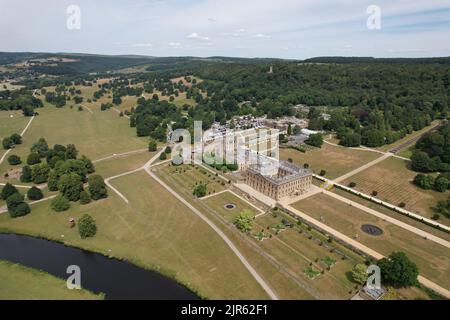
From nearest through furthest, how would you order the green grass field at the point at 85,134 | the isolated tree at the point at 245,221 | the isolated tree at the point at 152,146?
the isolated tree at the point at 245,221 → the isolated tree at the point at 152,146 → the green grass field at the point at 85,134

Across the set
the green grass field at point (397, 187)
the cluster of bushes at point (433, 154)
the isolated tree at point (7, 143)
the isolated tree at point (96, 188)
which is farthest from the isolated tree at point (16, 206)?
the cluster of bushes at point (433, 154)

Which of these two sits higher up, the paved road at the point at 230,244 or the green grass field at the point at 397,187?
the green grass field at the point at 397,187

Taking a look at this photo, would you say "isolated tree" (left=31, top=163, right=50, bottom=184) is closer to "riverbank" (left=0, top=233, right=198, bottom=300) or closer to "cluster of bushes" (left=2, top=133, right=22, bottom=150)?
"riverbank" (left=0, top=233, right=198, bottom=300)

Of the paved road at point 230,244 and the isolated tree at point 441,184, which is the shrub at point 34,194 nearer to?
the paved road at point 230,244

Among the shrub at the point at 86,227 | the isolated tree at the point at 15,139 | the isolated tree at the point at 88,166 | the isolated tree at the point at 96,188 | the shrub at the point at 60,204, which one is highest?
the isolated tree at the point at 15,139

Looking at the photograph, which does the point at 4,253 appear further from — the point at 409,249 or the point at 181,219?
the point at 409,249

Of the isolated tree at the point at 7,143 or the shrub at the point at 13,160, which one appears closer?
the shrub at the point at 13,160
